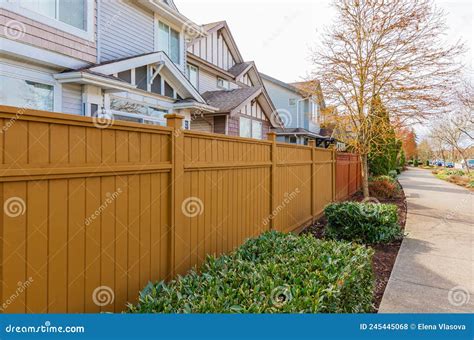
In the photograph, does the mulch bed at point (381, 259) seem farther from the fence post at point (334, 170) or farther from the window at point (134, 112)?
the window at point (134, 112)

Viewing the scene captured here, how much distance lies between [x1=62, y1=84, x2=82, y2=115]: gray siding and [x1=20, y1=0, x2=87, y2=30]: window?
131cm

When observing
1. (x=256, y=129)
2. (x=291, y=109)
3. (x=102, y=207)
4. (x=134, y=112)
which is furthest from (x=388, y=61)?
(x=291, y=109)

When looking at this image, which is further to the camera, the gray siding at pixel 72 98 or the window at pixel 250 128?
the window at pixel 250 128

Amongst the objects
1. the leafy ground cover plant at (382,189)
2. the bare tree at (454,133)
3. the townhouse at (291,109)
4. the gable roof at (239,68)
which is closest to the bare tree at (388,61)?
the leafy ground cover plant at (382,189)

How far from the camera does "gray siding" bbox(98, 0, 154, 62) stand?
757cm

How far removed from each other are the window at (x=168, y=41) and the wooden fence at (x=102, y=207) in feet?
22.8

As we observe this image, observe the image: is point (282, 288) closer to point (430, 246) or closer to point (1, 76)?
point (430, 246)

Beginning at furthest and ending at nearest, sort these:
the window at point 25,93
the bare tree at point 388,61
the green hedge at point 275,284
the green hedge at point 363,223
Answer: the bare tree at point 388,61
the green hedge at point 363,223
the window at point 25,93
the green hedge at point 275,284

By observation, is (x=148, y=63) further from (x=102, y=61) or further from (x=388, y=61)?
(x=388, y=61)

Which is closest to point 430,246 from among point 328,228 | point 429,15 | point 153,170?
point 328,228

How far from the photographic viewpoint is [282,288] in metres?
2.67

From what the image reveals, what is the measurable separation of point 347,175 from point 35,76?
10.0m

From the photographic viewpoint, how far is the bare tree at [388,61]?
9164mm

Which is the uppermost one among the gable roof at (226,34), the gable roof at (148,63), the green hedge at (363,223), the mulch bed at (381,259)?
the gable roof at (226,34)
